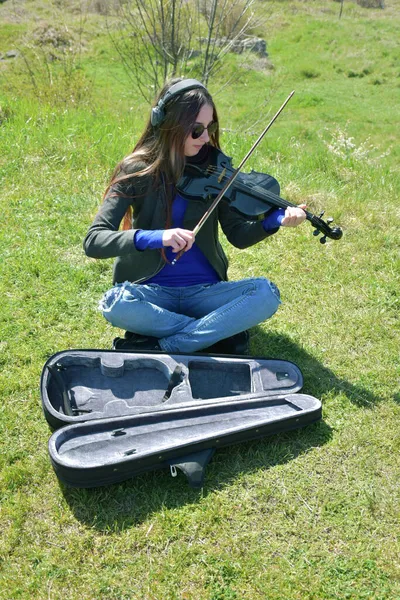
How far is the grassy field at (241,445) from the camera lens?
6.25 feet

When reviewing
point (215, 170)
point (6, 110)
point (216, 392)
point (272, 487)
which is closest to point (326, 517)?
point (272, 487)

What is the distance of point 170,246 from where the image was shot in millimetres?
2508

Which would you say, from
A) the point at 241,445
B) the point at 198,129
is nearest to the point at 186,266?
the point at 198,129

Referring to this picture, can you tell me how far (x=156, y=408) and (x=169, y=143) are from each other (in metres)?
1.16

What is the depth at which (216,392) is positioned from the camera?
261 centimetres

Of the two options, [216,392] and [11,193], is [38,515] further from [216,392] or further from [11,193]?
[11,193]

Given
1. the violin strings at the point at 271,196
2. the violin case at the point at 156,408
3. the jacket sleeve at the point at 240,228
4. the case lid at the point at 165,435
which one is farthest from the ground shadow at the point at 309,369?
the violin strings at the point at 271,196

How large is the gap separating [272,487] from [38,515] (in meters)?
0.85

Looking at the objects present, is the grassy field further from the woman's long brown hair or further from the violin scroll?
the woman's long brown hair

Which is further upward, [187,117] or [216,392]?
[187,117]

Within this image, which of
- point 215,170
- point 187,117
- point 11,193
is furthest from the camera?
point 11,193

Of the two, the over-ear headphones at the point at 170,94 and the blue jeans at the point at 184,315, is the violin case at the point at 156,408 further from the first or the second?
the over-ear headphones at the point at 170,94

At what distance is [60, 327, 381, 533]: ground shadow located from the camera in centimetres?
207

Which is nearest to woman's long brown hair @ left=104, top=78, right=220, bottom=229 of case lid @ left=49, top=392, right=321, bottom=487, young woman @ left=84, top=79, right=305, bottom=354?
young woman @ left=84, top=79, right=305, bottom=354
